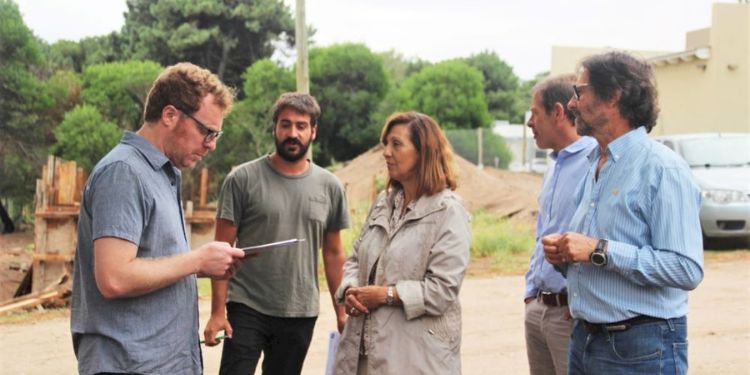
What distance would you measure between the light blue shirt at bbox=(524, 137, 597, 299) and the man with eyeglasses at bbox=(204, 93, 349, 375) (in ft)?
3.92

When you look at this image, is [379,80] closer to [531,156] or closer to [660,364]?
[531,156]

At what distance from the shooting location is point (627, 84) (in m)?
3.64

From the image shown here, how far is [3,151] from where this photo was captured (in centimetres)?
2573

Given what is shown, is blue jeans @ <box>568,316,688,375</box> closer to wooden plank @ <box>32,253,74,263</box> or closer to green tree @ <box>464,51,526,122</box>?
wooden plank @ <box>32,253,74,263</box>

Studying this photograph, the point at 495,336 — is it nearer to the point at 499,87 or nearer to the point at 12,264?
the point at 12,264

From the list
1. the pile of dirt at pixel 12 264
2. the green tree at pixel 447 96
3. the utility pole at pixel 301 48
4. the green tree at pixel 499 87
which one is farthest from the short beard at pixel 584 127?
the green tree at pixel 499 87

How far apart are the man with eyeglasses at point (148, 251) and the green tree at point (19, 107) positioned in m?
21.3

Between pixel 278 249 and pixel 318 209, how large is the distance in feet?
1.16

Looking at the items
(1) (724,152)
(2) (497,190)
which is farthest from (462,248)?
(2) (497,190)

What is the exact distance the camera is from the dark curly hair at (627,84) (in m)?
3.64

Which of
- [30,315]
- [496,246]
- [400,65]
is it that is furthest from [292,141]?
[400,65]

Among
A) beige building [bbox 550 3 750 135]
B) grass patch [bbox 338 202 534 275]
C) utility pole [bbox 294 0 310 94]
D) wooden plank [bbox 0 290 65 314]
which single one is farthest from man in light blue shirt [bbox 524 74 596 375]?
beige building [bbox 550 3 750 135]

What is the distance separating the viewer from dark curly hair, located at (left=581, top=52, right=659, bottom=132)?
11.9ft

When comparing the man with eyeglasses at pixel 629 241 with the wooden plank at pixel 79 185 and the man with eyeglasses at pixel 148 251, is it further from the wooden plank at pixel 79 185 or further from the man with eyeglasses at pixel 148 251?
the wooden plank at pixel 79 185
